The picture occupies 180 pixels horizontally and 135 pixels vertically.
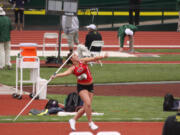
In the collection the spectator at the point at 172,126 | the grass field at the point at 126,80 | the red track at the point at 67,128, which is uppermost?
the spectator at the point at 172,126

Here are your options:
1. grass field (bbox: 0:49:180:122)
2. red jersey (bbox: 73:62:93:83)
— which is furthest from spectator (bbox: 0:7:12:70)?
red jersey (bbox: 73:62:93:83)

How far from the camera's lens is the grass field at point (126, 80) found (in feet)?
40.8

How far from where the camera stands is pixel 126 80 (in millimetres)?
20031

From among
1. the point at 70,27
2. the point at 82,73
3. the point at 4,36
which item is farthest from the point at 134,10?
the point at 82,73

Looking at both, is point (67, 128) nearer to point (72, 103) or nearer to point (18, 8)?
point (72, 103)

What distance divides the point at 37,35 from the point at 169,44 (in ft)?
26.6

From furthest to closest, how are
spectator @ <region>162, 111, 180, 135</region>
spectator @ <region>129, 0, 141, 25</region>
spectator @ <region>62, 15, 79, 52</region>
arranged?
1. spectator @ <region>129, 0, 141, 25</region>
2. spectator @ <region>62, 15, 79, 52</region>
3. spectator @ <region>162, 111, 180, 135</region>

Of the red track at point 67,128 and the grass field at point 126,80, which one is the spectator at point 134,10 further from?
the red track at point 67,128

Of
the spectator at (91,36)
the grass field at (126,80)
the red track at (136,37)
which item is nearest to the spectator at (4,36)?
the grass field at (126,80)

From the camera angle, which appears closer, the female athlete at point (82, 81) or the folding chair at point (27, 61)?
the female athlete at point (82, 81)

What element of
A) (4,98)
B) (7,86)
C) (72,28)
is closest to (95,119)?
(4,98)

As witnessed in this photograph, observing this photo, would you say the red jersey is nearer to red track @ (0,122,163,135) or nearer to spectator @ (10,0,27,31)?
red track @ (0,122,163,135)

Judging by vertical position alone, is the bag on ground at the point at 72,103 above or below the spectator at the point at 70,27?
below

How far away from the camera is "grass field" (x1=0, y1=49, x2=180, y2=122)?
490 inches
